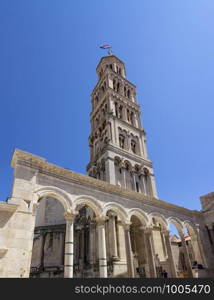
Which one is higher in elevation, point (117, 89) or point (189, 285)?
point (117, 89)

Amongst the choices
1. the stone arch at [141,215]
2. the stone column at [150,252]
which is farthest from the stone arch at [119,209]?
the stone column at [150,252]

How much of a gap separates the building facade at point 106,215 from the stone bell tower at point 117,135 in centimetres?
13

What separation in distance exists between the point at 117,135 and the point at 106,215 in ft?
37.4

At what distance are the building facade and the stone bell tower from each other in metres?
0.13

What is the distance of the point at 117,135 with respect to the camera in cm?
2709

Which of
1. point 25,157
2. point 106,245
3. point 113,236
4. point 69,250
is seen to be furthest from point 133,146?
point 69,250

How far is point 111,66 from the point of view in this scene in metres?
37.0

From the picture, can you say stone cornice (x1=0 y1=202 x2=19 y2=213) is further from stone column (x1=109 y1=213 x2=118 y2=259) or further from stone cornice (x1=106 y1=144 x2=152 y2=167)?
stone cornice (x1=106 y1=144 x2=152 y2=167)

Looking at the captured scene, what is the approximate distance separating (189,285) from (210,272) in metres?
14.4

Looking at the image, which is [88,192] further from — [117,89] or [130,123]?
[117,89]

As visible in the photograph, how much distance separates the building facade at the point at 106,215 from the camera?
11812mm

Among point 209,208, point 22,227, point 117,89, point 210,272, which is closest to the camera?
point 22,227

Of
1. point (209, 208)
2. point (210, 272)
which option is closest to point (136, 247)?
point (210, 272)

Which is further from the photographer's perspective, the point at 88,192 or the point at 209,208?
the point at 209,208
